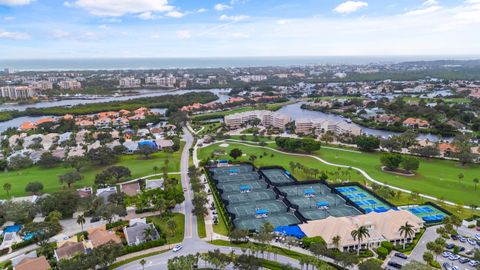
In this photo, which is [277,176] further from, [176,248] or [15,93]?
[15,93]

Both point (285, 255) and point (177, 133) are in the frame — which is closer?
point (285, 255)

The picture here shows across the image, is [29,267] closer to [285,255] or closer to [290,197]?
[285,255]

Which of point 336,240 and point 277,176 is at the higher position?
point 336,240

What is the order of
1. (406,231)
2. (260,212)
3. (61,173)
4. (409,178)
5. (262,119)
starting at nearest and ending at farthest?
1. (406,231)
2. (260,212)
3. (409,178)
4. (61,173)
5. (262,119)

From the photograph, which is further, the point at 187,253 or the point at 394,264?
the point at 187,253

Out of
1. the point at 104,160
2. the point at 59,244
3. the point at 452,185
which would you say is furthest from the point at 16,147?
the point at 452,185

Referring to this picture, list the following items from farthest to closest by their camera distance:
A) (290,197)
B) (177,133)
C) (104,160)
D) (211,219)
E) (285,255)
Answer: (177,133)
(104,160)
(290,197)
(211,219)
(285,255)

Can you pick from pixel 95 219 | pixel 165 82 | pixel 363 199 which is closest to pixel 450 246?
pixel 363 199
